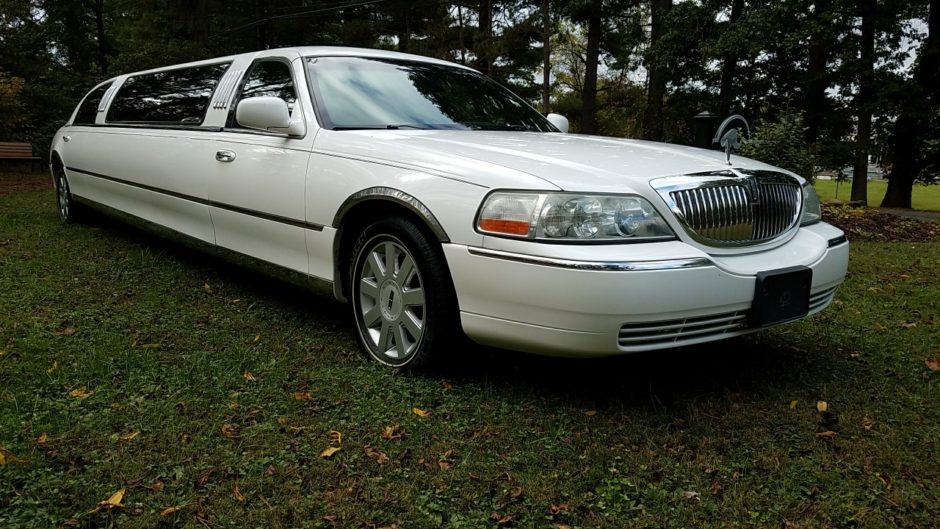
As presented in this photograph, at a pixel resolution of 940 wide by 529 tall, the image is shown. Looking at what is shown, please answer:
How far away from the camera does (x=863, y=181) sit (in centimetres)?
1788

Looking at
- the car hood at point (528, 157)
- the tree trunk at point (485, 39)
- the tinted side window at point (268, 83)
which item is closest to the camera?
the car hood at point (528, 157)

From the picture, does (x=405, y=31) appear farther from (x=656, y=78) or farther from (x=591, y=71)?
(x=656, y=78)

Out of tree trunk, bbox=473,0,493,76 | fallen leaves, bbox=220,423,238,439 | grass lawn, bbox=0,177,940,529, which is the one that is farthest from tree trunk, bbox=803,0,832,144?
fallen leaves, bbox=220,423,238,439

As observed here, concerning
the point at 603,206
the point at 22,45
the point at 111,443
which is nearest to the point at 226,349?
the point at 111,443

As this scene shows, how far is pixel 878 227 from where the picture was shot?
8461 millimetres

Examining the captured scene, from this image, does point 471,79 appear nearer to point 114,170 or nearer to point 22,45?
point 114,170

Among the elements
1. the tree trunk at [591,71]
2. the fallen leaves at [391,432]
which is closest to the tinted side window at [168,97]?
the fallen leaves at [391,432]

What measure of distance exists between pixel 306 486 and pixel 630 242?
1370mm

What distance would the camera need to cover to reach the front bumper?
94.1 inches

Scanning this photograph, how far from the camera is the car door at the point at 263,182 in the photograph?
3525 mm

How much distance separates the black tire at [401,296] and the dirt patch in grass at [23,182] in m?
9.46

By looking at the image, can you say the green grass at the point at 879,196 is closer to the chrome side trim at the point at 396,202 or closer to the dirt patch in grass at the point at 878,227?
the dirt patch in grass at the point at 878,227

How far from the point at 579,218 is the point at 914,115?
17.2 meters

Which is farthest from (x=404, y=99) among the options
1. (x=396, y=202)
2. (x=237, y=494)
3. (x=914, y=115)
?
(x=914, y=115)
